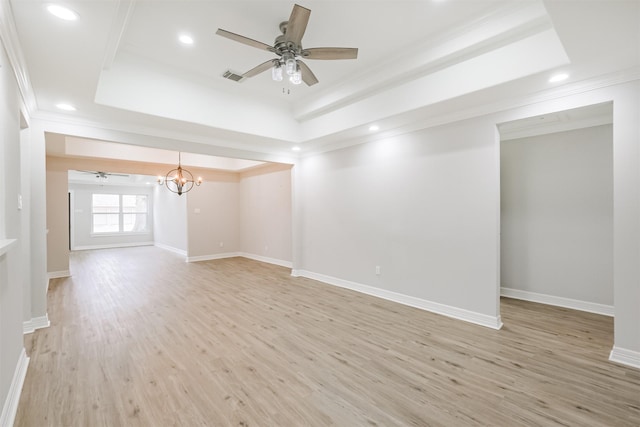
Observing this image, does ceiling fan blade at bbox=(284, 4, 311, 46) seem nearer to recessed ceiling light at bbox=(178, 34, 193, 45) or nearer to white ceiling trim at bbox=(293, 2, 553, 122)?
recessed ceiling light at bbox=(178, 34, 193, 45)

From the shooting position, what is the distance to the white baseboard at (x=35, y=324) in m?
3.21

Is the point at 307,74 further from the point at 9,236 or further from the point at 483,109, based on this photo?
the point at 9,236

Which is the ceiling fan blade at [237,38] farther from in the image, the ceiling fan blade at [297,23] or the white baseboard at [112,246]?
the white baseboard at [112,246]

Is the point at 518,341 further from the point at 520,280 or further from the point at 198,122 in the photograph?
the point at 198,122

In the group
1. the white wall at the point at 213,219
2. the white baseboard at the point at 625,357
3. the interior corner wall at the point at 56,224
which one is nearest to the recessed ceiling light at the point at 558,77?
the white baseboard at the point at 625,357

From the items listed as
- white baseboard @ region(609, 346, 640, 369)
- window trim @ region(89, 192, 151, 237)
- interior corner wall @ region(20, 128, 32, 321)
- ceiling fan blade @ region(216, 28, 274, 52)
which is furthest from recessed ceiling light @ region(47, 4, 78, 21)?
window trim @ region(89, 192, 151, 237)

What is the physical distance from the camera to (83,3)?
1.67m

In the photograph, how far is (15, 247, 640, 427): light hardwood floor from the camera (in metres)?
1.92

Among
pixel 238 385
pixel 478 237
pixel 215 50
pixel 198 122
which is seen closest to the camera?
pixel 238 385

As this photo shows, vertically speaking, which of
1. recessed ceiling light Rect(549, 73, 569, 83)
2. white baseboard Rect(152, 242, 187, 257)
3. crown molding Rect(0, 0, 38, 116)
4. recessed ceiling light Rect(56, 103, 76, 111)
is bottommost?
white baseboard Rect(152, 242, 187, 257)

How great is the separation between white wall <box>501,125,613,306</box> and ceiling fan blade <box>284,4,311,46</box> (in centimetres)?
377

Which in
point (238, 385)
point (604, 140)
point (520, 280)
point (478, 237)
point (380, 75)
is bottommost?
point (238, 385)

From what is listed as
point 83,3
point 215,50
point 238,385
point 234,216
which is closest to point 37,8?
point 83,3

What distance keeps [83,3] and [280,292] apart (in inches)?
164
